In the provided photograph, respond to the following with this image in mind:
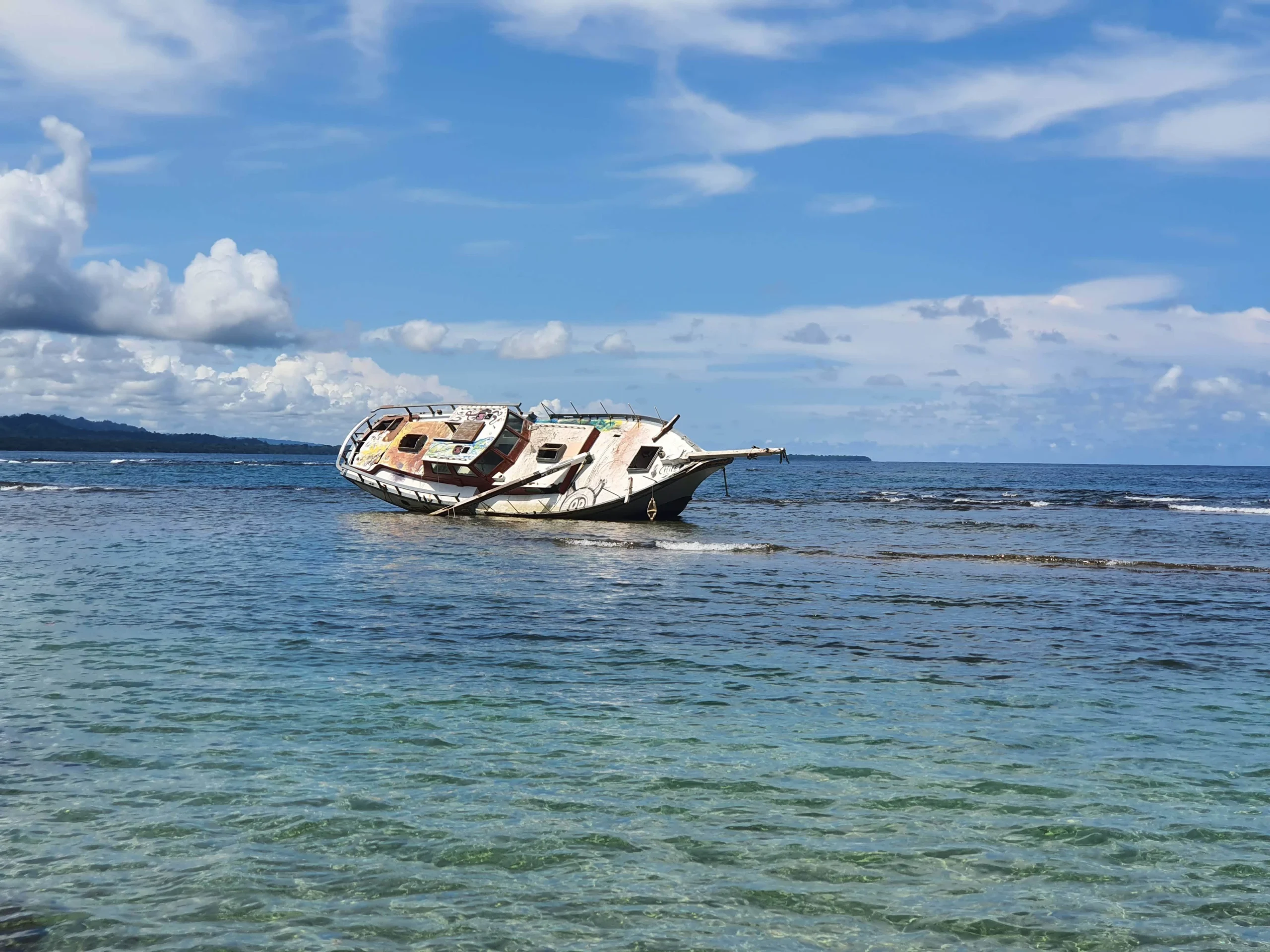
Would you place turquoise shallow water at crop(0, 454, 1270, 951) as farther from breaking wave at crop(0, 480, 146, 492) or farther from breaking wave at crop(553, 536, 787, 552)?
breaking wave at crop(0, 480, 146, 492)

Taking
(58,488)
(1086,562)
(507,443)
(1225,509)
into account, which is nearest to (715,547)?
(1086,562)

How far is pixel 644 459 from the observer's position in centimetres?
3981

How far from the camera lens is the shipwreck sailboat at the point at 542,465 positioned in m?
39.5

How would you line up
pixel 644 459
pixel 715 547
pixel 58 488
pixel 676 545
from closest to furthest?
1. pixel 715 547
2. pixel 676 545
3. pixel 644 459
4. pixel 58 488

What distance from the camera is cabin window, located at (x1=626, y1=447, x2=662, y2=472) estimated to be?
39562 mm

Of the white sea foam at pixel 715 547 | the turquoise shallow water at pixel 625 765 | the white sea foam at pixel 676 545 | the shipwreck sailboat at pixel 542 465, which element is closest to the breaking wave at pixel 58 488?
the shipwreck sailboat at pixel 542 465

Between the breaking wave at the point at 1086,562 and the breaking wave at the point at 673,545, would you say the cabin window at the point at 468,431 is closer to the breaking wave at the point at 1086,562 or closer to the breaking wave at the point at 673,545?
the breaking wave at the point at 673,545

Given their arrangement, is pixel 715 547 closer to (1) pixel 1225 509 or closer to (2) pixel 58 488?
(1) pixel 1225 509

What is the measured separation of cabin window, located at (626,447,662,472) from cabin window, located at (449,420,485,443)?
→ 298 inches

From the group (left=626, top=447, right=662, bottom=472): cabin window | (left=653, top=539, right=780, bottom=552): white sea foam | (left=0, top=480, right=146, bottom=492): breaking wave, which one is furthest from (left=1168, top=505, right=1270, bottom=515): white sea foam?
(left=0, top=480, right=146, bottom=492): breaking wave

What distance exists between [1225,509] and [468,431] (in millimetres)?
48779

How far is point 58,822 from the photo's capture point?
23.5ft

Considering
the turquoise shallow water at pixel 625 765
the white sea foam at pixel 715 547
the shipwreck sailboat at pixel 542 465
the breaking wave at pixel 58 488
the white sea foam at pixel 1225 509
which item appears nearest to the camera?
the turquoise shallow water at pixel 625 765

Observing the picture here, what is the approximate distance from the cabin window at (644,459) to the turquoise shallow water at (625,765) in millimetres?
17166
